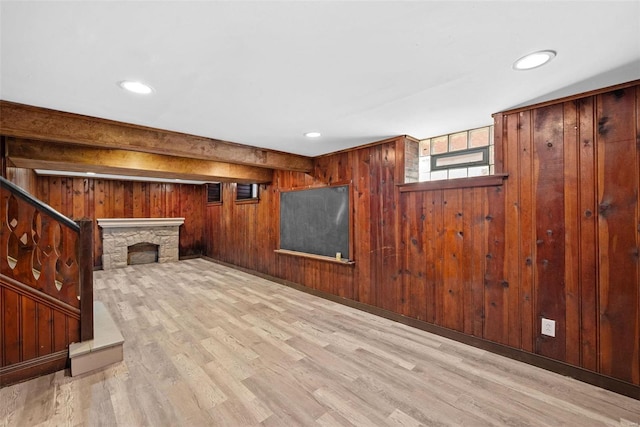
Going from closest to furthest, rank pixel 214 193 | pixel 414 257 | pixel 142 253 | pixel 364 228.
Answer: pixel 414 257 → pixel 364 228 → pixel 142 253 → pixel 214 193

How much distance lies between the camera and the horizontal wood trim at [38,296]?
6.18ft

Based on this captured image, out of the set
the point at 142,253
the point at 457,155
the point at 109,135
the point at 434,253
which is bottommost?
the point at 142,253

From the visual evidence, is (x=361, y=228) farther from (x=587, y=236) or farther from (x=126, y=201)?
(x=126, y=201)

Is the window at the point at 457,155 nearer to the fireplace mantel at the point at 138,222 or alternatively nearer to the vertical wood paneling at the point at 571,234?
the vertical wood paneling at the point at 571,234

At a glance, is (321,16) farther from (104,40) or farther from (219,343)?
(219,343)

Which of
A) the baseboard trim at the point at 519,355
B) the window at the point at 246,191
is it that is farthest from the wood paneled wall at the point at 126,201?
the baseboard trim at the point at 519,355

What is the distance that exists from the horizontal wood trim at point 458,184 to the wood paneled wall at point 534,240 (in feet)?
0.16

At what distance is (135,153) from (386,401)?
386cm

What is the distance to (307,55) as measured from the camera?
145 centimetres

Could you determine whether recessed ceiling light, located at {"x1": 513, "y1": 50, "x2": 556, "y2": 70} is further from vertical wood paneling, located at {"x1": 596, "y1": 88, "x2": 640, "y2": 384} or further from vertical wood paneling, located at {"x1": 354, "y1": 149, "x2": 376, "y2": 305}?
vertical wood paneling, located at {"x1": 354, "y1": 149, "x2": 376, "y2": 305}

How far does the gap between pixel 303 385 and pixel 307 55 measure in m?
2.18

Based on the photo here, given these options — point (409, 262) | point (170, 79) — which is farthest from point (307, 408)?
point (170, 79)

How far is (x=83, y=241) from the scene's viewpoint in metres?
2.25

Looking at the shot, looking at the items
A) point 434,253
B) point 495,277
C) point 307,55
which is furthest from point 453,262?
point 307,55
